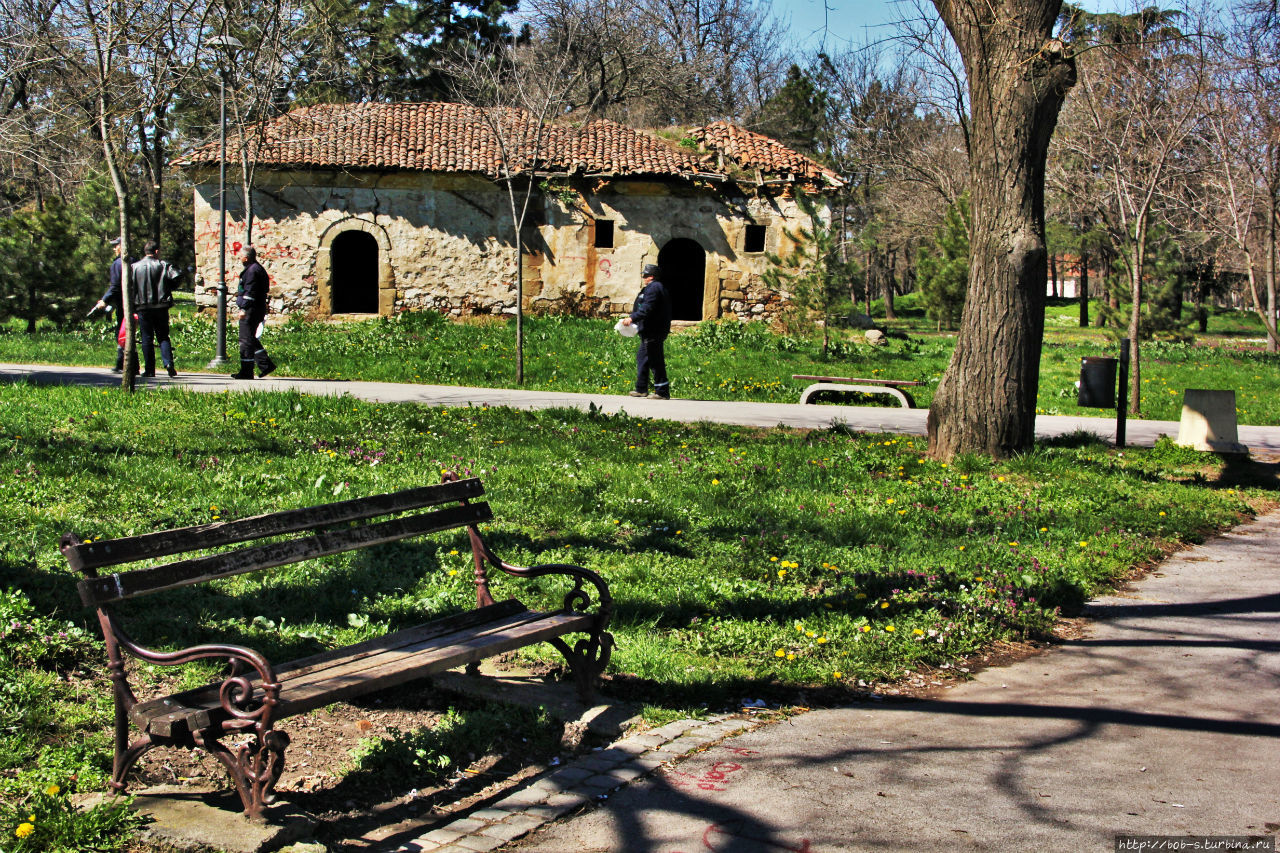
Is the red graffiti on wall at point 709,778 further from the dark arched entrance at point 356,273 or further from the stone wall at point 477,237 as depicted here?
the dark arched entrance at point 356,273

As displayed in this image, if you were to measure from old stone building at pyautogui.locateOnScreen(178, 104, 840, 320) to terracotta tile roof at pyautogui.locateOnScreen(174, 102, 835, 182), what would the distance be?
5 cm

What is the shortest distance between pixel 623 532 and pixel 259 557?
3.29m

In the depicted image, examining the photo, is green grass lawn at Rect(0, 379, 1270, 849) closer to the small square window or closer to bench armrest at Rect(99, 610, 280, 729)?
bench armrest at Rect(99, 610, 280, 729)

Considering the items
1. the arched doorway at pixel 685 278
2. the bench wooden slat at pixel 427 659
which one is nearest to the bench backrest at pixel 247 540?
the bench wooden slat at pixel 427 659

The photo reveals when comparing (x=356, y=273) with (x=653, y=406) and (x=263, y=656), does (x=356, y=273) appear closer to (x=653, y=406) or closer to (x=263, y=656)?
→ (x=653, y=406)

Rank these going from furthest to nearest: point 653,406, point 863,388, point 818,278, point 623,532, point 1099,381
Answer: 1. point 818,278
2. point 863,388
3. point 653,406
4. point 1099,381
5. point 623,532

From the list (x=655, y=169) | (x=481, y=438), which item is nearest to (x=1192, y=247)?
(x=655, y=169)

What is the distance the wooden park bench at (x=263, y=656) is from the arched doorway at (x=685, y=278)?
2361 cm

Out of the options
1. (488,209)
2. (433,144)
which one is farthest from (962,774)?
(433,144)

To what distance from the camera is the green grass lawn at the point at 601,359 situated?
617 inches

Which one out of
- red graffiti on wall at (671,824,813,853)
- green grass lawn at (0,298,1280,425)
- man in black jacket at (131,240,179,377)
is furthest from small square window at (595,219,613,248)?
red graffiti on wall at (671,824,813,853)

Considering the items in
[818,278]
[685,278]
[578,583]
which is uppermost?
[685,278]

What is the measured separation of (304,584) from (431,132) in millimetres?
20138

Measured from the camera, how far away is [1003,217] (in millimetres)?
9273
